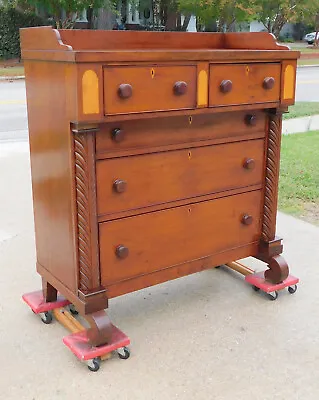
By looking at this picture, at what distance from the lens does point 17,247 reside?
3594 mm

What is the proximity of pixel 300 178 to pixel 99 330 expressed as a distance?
3.25 m

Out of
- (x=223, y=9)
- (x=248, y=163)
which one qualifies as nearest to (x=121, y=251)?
(x=248, y=163)

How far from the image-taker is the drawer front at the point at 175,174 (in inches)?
91.2

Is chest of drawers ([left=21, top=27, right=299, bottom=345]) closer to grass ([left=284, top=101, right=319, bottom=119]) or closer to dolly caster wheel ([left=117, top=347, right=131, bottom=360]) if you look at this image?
dolly caster wheel ([left=117, top=347, right=131, bottom=360])

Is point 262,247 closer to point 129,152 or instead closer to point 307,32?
point 129,152

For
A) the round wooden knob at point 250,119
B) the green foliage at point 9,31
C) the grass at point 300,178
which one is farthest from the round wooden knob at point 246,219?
the green foliage at point 9,31

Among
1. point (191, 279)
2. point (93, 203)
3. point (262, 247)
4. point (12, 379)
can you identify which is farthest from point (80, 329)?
point (262, 247)

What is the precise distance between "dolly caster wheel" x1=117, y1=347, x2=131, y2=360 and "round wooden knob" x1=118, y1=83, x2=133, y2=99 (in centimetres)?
109

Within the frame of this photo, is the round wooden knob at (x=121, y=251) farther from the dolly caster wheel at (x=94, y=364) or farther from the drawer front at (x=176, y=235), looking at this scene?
the dolly caster wheel at (x=94, y=364)

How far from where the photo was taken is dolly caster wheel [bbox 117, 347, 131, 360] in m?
2.38

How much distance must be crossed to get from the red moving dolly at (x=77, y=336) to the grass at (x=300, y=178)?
2.16 m

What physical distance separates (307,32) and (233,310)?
40.7m

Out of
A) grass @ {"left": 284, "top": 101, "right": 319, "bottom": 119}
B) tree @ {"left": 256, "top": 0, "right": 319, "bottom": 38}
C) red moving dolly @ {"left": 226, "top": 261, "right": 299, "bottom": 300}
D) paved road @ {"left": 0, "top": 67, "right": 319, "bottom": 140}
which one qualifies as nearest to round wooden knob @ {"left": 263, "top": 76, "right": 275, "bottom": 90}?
red moving dolly @ {"left": 226, "top": 261, "right": 299, "bottom": 300}

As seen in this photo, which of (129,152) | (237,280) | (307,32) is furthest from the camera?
(307,32)
